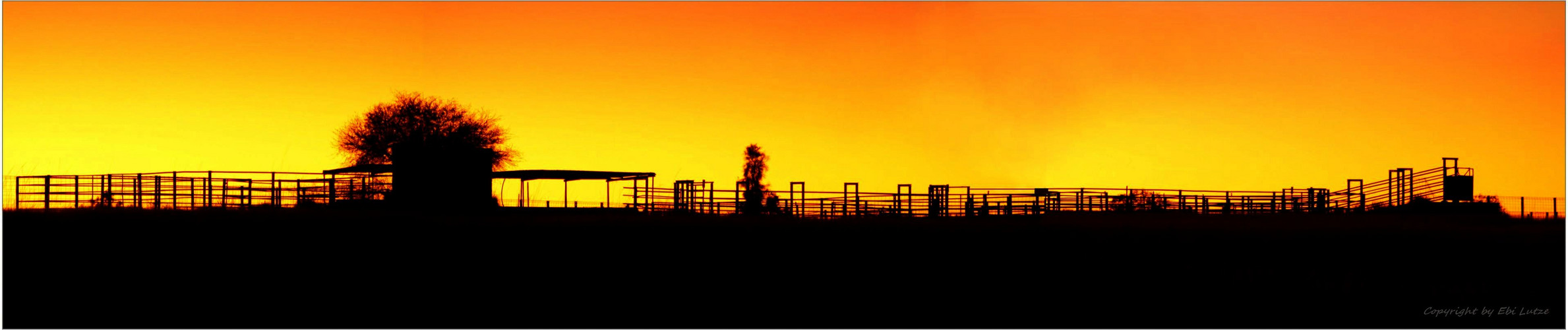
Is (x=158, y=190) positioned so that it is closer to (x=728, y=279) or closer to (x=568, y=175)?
(x=568, y=175)

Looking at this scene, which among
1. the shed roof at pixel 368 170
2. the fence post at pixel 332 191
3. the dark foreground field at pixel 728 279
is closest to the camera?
the dark foreground field at pixel 728 279

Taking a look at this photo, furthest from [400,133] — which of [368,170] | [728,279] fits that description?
[728,279]

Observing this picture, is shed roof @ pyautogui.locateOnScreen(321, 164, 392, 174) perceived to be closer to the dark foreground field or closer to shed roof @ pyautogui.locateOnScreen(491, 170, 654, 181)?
shed roof @ pyautogui.locateOnScreen(491, 170, 654, 181)

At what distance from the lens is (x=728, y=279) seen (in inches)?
572

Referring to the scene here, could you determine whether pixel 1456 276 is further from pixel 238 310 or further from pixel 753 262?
pixel 238 310

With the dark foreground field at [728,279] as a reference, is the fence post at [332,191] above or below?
above

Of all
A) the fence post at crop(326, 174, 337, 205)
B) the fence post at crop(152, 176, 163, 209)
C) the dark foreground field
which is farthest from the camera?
the fence post at crop(326, 174, 337, 205)

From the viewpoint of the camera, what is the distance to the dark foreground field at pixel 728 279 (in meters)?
12.4

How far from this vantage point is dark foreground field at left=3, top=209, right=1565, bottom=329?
1235cm

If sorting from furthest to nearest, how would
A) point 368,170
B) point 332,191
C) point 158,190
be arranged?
1. point 368,170
2. point 332,191
3. point 158,190

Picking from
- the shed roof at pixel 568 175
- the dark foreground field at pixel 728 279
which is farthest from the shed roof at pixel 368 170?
the dark foreground field at pixel 728 279

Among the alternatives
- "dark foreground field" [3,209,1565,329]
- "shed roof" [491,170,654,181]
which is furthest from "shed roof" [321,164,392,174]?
"dark foreground field" [3,209,1565,329]

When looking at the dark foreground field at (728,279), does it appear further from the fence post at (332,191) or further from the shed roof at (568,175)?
the shed roof at (568,175)

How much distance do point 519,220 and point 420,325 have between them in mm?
14660
